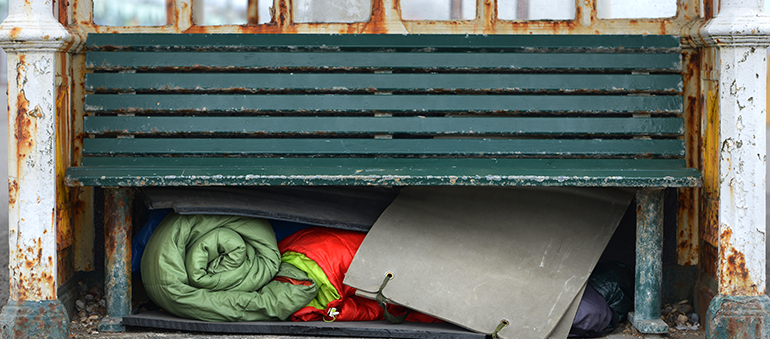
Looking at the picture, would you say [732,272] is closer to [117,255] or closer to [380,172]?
[380,172]

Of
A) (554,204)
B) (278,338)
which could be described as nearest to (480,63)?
(554,204)

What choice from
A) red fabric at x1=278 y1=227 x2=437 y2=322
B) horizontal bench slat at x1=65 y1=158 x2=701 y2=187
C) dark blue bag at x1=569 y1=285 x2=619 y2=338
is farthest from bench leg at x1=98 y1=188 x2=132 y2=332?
dark blue bag at x1=569 y1=285 x2=619 y2=338

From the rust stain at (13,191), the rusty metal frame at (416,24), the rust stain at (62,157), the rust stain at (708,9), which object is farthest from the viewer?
the rusty metal frame at (416,24)

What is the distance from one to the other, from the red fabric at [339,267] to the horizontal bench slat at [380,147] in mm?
633

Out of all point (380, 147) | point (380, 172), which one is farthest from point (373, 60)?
point (380, 172)

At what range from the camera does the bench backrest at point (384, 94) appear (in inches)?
147

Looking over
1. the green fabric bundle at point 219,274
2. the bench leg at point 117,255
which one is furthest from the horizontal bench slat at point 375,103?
the green fabric bundle at point 219,274

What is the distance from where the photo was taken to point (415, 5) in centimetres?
391

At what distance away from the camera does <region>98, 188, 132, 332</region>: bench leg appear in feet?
12.7

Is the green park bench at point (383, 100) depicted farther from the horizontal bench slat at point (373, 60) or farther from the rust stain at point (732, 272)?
the rust stain at point (732, 272)

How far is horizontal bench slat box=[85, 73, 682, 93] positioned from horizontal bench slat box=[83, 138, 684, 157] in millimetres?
279

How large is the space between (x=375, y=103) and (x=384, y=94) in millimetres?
72

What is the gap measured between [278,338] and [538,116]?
187 centimetres

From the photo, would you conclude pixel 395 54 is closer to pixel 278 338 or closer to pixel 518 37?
pixel 518 37
